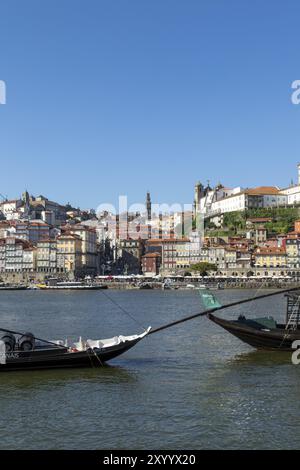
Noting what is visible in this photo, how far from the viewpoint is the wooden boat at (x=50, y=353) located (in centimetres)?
1917

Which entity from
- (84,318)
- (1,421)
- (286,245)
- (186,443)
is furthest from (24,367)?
(286,245)

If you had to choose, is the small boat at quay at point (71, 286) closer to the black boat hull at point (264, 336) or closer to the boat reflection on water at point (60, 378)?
the black boat hull at point (264, 336)

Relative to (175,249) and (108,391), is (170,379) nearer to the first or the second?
(108,391)

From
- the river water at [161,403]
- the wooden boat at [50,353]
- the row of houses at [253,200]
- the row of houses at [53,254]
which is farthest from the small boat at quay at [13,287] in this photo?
the wooden boat at [50,353]

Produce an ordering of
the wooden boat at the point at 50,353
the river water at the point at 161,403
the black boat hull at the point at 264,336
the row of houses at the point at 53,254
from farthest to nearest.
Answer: the row of houses at the point at 53,254
the black boat hull at the point at 264,336
the wooden boat at the point at 50,353
the river water at the point at 161,403

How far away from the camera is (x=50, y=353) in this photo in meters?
19.5

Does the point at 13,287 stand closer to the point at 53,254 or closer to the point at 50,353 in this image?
the point at 53,254

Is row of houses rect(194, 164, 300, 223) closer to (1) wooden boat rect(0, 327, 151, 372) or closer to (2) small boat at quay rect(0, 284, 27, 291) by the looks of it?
(2) small boat at quay rect(0, 284, 27, 291)

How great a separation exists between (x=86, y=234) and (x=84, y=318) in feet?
292

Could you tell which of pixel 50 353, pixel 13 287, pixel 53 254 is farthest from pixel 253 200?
pixel 50 353

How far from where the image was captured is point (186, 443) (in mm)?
12734

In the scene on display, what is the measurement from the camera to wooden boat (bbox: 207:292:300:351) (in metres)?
23.0

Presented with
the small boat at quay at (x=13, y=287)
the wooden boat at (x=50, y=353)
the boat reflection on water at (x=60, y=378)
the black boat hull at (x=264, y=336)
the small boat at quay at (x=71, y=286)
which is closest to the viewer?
the boat reflection on water at (x=60, y=378)

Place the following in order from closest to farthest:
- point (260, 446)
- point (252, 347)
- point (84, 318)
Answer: point (260, 446) → point (252, 347) → point (84, 318)
